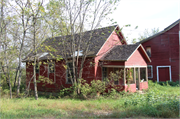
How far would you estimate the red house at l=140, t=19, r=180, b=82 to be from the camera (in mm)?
20153

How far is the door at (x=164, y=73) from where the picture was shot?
20438 mm

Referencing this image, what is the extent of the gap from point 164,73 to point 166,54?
2.50 meters

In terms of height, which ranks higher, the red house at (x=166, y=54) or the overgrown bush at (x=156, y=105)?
the red house at (x=166, y=54)

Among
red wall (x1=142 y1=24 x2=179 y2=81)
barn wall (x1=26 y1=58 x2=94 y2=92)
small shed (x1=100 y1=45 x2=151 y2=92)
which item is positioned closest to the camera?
small shed (x1=100 y1=45 x2=151 y2=92)

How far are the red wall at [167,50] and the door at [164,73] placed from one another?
1.76ft

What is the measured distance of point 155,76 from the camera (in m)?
21.3

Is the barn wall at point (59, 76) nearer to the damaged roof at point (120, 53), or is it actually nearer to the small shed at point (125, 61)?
the small shed at point (125, 61)

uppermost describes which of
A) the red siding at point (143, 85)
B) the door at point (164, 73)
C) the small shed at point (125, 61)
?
the small shed at point (125, 61)

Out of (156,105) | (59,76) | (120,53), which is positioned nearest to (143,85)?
(120,53)

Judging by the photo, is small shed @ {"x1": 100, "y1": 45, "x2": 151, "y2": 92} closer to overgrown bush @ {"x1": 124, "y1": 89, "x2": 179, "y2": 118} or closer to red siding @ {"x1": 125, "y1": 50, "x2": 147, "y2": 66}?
red siding @ {"x1": 125, "y1": 50, "x2": 147, "y2": 66}

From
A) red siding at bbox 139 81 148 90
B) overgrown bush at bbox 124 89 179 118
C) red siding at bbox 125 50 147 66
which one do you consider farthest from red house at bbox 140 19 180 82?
overgrown bush at bbox 124 89 179 118

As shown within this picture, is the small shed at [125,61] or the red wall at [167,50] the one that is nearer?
the small shed at [125,61]

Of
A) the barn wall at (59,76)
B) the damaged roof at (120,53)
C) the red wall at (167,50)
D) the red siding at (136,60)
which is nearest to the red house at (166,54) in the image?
the red wall at (167,50)

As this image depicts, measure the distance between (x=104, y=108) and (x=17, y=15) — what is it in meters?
9.22
